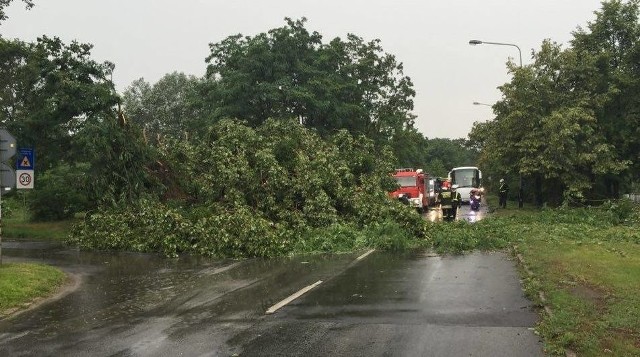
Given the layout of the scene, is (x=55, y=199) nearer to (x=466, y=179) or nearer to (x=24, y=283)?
(x=24, y=283)

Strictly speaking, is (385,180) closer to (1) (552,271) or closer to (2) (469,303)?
(1) (552,271)

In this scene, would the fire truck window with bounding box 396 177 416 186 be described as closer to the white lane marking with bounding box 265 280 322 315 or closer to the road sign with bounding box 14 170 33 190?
the white lane marking with bounding box 265 280 322 315

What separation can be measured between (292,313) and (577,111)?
2381cm

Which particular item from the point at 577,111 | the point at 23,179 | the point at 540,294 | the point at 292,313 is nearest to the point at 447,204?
the point at 577,111

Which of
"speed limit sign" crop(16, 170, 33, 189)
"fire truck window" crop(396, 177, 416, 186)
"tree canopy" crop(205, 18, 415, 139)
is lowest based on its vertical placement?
"fire truck window" crop(396, 177, 416, 186)

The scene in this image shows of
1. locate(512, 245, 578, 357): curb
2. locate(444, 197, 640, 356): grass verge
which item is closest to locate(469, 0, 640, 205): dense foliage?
locate(444, 197, 640, 356): grass verge

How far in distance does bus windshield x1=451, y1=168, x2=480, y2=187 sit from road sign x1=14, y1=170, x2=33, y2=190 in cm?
3584

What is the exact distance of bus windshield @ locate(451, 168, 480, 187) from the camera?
44.1 m

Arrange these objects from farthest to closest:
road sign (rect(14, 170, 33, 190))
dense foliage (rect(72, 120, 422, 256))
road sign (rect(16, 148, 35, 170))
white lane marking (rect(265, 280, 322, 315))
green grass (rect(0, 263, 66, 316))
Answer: dense foliage (rect(72, 120, 422, 256)) < road sign (rect(16, 148, 35, 170)) < road sign (rect(14, 170, 33, 190)) < green grass (rect(0, 263, 66, 316)) < white lane marking (rect(265, 280, 322, 315))

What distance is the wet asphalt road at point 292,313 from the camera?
6.83 m

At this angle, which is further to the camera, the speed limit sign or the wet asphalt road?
the speed limit sign

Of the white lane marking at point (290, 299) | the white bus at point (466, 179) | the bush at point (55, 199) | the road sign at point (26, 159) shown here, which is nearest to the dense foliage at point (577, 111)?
the white bus at point (466, 179)

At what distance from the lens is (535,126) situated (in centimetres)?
2934

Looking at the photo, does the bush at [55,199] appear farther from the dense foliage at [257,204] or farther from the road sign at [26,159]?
the road sign at [26,159]
